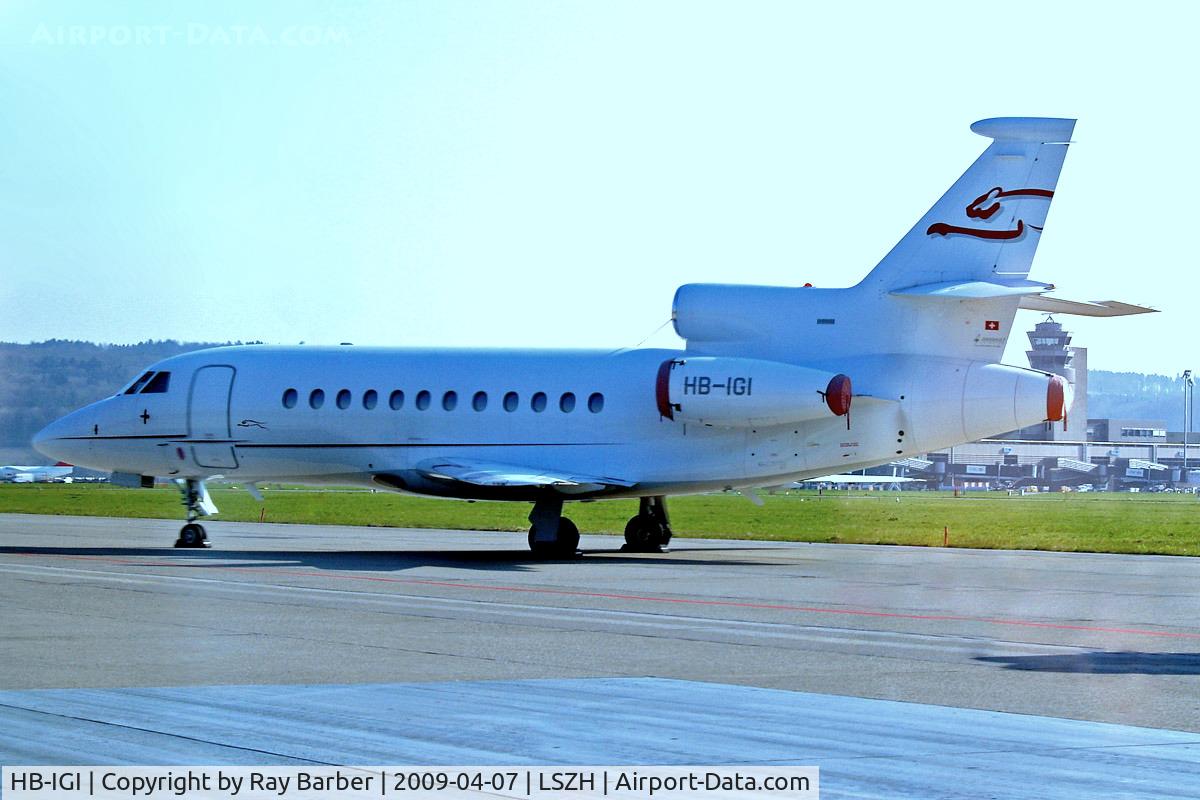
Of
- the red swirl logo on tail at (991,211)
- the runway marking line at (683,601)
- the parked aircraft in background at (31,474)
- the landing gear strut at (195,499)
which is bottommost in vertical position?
the parked aircraft in background at (31,474)

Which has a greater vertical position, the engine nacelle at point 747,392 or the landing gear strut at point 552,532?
the engine nacelle at point 747,392

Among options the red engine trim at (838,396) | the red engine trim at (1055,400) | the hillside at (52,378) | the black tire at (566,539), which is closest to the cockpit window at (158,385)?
the hillside at (52,378)

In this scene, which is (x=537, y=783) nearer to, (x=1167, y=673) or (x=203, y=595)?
(x=1167, y=673)

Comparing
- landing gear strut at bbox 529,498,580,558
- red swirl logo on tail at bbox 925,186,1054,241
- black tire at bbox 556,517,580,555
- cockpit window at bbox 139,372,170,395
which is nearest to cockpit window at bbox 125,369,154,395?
cockpit window at bbox 139,372,170,395

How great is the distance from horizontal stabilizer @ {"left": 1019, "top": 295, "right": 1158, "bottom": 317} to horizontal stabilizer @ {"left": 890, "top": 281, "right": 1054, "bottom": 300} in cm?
70

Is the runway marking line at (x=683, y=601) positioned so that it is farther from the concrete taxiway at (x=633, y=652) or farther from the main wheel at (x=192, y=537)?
the main wheel at (x=192, y=537)

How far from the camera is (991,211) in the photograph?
2977 centimetres

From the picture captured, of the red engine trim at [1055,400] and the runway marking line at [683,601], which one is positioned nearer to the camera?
the runway marking line at [683,601]

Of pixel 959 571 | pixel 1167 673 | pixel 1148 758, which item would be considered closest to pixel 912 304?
pixel 959 571

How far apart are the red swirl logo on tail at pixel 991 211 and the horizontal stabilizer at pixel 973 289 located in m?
0.87

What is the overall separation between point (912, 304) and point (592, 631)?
14973mm

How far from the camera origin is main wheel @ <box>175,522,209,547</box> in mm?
33812

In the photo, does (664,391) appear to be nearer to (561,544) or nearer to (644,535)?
(561,544)

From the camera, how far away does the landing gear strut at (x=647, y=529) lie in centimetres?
3422
